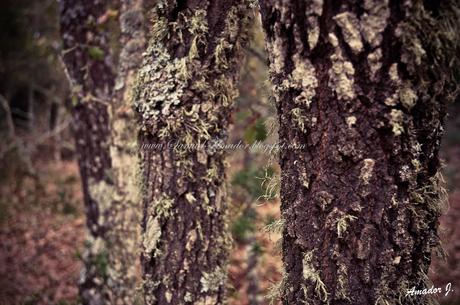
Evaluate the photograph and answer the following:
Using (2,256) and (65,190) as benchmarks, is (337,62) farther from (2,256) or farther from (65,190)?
(65,190)

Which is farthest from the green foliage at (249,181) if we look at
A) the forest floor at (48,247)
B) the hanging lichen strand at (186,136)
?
the hanging lichen strand at (186,136)

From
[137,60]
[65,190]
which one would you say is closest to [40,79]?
[65,190]

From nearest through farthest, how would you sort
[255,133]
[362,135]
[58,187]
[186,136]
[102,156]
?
1. [362,135]
2. [186,136]
3. [255,133]
4. [102,156]
5. [58,187]

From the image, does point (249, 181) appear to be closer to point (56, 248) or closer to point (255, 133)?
point (255, 133)

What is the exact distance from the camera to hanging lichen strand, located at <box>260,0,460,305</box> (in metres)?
1.06

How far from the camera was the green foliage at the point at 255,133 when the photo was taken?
8.13 feet

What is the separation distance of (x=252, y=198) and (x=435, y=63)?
2.69 meters

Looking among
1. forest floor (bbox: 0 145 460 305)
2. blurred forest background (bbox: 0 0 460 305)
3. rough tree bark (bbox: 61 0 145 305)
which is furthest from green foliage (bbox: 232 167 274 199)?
rough tree bark (bbox: 61 0 145 305)

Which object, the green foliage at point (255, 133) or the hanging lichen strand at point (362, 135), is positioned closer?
the hanging lichen strand at point (362, 135)

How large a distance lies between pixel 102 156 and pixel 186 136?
2.20 metres

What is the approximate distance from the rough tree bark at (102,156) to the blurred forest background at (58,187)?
265 mm

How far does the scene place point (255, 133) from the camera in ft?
8.24

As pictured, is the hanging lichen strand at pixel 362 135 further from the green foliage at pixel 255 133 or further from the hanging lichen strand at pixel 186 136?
the green foliage at pixel 255 133

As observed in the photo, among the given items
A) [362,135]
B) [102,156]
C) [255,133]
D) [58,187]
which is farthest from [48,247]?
[362,135]
